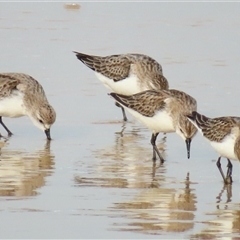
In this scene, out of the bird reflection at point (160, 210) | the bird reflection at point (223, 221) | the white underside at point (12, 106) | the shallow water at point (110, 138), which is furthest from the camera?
the white underside at point (12, 106)

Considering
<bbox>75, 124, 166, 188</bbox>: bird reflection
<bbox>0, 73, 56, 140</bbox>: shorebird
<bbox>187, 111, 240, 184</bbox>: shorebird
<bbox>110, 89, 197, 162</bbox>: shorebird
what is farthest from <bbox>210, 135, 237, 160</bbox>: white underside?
<bbox>0, 73, 56, 140</bbox>: shorebird

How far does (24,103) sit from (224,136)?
347 centimetres

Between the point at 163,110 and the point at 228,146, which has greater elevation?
the point at 163,110

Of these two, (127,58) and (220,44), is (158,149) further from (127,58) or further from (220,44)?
(220,44)

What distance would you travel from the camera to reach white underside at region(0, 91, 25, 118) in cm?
1369

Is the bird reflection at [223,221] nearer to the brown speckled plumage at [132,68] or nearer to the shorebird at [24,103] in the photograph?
the shorebird at [24,103]


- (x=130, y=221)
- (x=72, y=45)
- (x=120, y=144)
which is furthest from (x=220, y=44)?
(x=130, y=221)

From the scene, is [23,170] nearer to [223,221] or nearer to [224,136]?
[224,136]

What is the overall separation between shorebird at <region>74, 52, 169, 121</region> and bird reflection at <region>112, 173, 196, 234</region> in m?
3.97

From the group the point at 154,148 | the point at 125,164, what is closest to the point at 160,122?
the point at 154,148

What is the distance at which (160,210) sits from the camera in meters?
9.91

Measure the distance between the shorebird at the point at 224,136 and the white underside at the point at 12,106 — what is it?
291cm

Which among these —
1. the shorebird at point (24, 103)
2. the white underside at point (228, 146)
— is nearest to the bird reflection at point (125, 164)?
the white underside at point (228, 146)

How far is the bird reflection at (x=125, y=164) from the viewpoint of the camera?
11156mm
